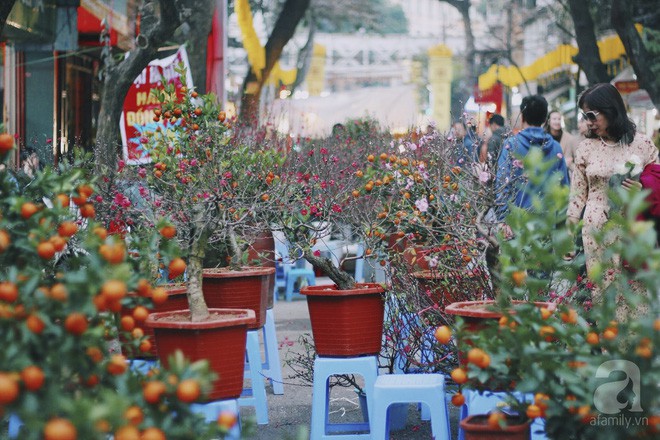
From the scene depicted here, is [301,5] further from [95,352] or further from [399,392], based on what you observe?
[95,352]

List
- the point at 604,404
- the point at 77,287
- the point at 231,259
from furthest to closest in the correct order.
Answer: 1. the point at 231,259
2. the point at 604,404
3. the point at 77,287

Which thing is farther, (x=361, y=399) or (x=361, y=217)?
(x=361, y=217)

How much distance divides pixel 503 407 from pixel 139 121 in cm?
745

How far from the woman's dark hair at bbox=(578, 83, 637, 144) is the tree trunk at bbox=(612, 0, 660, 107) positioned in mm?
6767

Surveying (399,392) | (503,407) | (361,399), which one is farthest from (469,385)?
(361,399)

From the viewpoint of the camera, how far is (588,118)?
18.4 ft

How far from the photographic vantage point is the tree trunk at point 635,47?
12.1m

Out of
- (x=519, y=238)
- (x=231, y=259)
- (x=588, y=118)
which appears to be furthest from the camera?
(x=231, y=259)

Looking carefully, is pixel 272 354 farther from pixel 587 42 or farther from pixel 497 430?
pixel 587 42

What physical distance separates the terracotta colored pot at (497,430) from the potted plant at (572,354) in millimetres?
42

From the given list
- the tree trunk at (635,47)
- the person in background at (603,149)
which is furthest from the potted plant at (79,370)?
the tree trunk at (635,47)

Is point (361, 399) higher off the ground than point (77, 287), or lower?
lower

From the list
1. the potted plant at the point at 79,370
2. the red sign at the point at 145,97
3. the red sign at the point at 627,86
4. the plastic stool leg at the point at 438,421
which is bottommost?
the plastic stool leg at the point at 438,421

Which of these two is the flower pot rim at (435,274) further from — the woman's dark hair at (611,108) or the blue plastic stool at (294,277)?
the blue plastic stool at (294,277)
